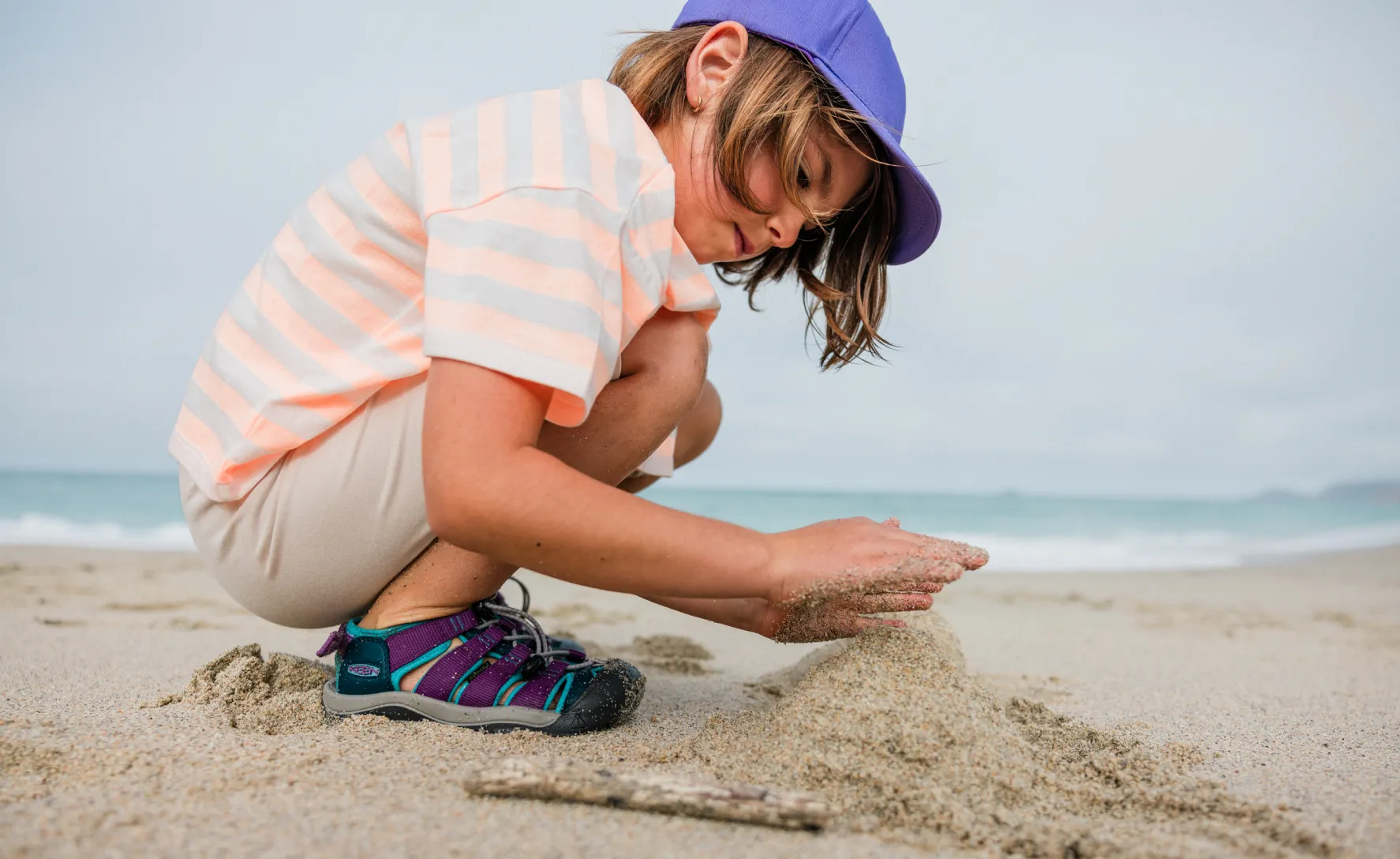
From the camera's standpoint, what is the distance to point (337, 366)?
4.28ft

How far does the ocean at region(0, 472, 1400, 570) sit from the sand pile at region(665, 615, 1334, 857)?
611 centimetres

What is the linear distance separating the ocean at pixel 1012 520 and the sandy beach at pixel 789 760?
5.42 metres

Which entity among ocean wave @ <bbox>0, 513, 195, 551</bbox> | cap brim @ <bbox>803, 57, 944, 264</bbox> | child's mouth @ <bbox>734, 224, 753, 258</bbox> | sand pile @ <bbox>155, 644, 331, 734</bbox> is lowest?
ocean wave @ <bbox>0, 513, 195, 551</bbox>

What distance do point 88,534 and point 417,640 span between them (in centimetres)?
899

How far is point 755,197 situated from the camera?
1.41 metres

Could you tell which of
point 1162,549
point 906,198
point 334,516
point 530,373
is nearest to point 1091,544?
point 1162,549

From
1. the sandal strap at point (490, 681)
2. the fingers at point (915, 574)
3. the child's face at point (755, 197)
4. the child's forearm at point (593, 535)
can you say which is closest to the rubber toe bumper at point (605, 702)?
the sandal strap at point (490, 681)

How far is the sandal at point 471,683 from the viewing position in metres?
1.40

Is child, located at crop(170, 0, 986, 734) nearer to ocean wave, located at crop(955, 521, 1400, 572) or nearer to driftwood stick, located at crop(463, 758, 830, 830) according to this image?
driftwood stick, located at crop(463, 758, 830, 830)

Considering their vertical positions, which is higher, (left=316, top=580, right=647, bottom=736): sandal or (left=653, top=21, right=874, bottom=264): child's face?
(left=653, top=21, right=874, bottom=264): child's face

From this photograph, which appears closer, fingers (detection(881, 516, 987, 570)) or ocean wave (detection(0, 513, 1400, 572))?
fingers (detection(881, 516, 987, 570))

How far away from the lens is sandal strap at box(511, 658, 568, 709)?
1421mm

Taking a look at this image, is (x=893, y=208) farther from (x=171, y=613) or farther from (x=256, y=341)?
(x=171, y=613)

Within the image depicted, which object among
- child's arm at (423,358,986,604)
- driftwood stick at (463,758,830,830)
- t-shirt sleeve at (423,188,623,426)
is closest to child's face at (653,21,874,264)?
t-shirt sleeve at (423,188,623,426)
